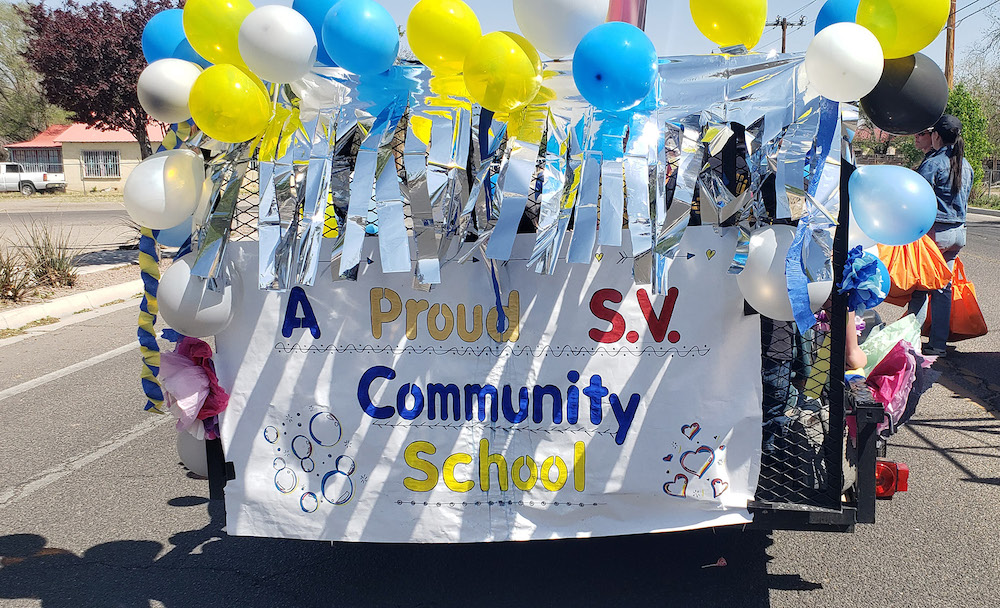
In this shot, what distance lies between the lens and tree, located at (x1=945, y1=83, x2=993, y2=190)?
2341 centimetres

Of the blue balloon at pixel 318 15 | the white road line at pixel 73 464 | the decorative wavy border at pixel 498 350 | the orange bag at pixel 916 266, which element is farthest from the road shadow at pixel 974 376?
the white road line at pixel 73 464

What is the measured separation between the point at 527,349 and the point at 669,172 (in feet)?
2.61

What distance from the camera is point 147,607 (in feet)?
10.7

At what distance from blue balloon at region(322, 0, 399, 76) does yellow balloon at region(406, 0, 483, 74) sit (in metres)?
0.07

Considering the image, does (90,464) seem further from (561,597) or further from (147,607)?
(561,597)

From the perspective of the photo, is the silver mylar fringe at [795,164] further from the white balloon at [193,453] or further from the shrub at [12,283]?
the shrub at [12,283]

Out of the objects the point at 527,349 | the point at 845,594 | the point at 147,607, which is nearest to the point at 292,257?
the point at 527,349

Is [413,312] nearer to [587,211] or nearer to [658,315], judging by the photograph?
[587,211]

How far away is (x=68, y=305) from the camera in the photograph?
987cm

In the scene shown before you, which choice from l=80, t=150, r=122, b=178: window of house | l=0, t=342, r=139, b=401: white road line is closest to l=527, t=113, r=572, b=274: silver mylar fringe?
l=0, t=342, r=139, b=401: white road line

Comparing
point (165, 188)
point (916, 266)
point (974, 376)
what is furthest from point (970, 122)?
point (165, 188)

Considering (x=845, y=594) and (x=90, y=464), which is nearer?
(x=845, y=594)

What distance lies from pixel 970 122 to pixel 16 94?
52.3 m

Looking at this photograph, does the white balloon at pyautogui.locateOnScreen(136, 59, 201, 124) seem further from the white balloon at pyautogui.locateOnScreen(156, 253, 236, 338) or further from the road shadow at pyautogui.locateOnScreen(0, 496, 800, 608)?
the road shadow at pyautogui.locateOnScreen(0, 496, 800, 608)
